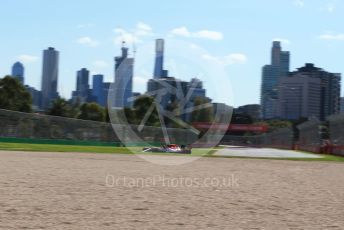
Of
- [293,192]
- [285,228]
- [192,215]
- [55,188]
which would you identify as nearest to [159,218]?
[192,215]

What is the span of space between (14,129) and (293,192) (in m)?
50.4

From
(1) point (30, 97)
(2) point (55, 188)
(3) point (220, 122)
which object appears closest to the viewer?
(2) point (55, 188)

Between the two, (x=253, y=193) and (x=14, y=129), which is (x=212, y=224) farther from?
(x=14, y=129)

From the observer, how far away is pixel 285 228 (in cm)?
864

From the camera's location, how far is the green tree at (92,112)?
123000mm

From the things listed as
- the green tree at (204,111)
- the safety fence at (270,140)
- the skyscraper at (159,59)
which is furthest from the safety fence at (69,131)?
the skyscraper at (159,59)

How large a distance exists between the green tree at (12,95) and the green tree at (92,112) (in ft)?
90.2

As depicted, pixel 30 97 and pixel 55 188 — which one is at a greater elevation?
pixel 30 97

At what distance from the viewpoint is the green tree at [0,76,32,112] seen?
93250 mm

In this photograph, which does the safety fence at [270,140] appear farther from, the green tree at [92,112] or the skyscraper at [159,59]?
the skyscraper at [159,59]

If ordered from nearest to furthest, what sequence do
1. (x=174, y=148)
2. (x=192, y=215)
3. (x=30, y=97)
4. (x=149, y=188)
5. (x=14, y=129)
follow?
(x=192, y=215) < (x=149, y=188) < (x=174, y=148) < (x=14, y=129) < (x=30, y=97)

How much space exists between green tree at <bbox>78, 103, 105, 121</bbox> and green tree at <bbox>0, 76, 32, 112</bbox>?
27.5 metres

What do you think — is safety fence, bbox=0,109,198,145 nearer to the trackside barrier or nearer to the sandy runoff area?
the trackside barrier

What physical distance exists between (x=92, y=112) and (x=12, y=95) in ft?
100
